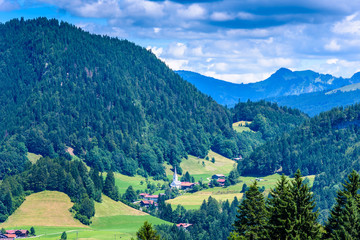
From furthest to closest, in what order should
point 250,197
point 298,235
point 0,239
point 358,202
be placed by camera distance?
point 0,239
point 250,197
point 358,202
point 298,235

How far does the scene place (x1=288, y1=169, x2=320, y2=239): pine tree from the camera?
65.4m

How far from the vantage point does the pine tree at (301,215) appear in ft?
215

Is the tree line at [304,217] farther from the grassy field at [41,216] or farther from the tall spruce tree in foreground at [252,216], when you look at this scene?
the grassy field at [41,216]

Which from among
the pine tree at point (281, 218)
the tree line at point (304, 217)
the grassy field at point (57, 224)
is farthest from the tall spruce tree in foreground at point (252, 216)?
the grassy field at point (57, 224)

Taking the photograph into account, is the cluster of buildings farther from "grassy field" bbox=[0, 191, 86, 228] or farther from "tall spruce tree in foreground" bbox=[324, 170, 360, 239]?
"tall spruce tree in foreground" bbox=[324, 170, 360, 239]

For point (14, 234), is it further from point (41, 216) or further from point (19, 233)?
point (41, 216)

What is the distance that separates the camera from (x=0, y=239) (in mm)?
169375

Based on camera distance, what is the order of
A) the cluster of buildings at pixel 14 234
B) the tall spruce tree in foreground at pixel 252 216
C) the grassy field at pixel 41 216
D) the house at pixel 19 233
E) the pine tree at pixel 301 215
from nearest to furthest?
the pine tree at pixel 301 215 → the tall spruce tree in foreground at pixel 252 216 → the cluster of buildings at pixel 14 234 → the house at pixel 19 233 → the grassy field at pixel 41 216

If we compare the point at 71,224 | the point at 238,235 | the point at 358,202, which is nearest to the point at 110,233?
the point at 71,224

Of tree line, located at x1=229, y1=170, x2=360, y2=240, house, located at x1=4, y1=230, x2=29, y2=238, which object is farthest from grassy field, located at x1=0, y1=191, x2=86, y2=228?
tree line, located at x1=229, y1=170, x2=360, y2=240

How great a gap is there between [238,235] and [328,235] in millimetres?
11064

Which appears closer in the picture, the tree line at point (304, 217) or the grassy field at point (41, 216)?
the tree line at point (304, 217)

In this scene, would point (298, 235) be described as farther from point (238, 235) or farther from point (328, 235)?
point (238, 235)

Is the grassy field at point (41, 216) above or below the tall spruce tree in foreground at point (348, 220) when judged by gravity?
below
